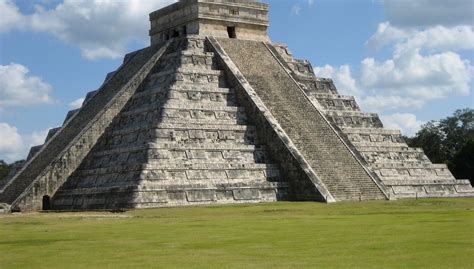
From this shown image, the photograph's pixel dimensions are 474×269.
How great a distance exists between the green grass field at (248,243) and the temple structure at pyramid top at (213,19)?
58.6 feet

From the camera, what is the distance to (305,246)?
12.4 metres

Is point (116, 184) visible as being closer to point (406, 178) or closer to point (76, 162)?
point (76, 162)

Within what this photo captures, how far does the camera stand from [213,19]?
36344 mm

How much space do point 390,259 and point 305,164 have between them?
18.7 m

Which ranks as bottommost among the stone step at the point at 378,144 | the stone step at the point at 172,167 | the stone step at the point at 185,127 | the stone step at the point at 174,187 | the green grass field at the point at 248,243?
the green grass field at the point at 248,243

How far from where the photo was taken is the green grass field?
10.7 m

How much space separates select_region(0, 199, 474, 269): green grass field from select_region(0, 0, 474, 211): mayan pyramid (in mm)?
8562

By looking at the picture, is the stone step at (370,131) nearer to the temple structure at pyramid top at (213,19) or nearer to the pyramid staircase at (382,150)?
the pyramid staircase at (382,150)

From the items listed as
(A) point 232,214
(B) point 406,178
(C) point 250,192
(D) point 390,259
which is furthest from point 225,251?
(B) point 406,178

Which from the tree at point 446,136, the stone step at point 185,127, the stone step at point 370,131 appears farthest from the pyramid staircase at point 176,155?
the tree at point 446,136

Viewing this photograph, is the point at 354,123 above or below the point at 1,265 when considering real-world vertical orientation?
above

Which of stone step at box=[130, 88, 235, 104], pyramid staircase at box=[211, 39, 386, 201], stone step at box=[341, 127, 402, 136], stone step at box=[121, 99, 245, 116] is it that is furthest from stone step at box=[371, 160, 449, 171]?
stone step at box=[130, 88, 235, 104]

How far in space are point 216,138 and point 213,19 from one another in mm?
8206

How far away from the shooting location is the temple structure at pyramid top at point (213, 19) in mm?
36031
